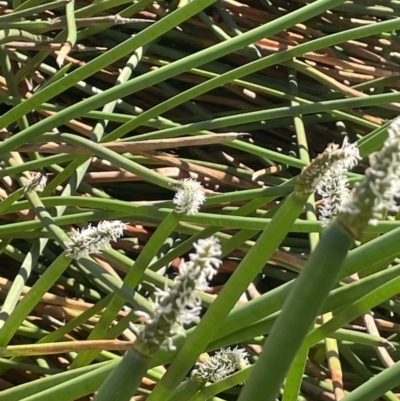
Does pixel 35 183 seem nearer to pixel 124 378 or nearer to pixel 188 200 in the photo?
pixel 188 200

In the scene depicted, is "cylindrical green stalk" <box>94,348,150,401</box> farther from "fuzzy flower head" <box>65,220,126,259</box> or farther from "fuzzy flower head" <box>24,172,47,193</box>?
"fuzzy flower head" <box>24,172,47,193</box>

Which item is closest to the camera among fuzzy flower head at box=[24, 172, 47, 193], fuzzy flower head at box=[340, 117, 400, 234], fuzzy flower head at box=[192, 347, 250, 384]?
fuzzy flower head at box=[340, 117, 400, 234]

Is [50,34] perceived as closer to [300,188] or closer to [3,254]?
[3,254]

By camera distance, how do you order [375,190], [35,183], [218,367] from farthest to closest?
1. [35,183]
2. [218,367]
3. [375,190]

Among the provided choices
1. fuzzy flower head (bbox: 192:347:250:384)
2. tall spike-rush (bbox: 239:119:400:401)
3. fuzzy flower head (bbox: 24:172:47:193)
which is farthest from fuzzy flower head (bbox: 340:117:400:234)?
fuzzy flower head (bbox: 24:172:47:193)

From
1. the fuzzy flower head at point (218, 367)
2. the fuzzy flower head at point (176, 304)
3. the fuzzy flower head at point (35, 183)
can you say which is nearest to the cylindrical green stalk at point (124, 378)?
the fuzzy flower head at point (176, 304)

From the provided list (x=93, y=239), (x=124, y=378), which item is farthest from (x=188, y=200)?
(x=124, y=378)
